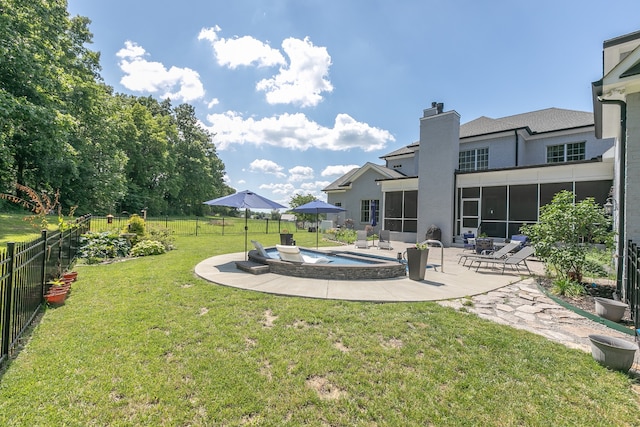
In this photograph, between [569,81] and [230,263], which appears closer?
[230,263]

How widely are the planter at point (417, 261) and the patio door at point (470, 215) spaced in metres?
10.0

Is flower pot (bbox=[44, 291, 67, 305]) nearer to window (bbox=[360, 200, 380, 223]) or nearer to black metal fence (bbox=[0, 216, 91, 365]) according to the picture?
black metal fence (bbox=[0, 216, 91, 365])

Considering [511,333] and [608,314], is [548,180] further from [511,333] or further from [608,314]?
[511,333]

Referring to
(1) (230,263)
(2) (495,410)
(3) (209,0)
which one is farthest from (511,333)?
(3) (209,0)

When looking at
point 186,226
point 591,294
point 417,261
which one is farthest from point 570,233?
point 186,226

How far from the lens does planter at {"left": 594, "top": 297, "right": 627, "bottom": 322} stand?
15.8 feet

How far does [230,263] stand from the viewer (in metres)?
9.27

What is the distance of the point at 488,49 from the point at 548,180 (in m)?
6.96

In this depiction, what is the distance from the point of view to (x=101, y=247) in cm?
963

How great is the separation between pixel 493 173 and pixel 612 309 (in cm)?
1181

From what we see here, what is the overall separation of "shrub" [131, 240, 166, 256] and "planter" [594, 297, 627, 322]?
43.1 ft

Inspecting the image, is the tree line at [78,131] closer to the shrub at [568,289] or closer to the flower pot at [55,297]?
the flower pot at [55,297]

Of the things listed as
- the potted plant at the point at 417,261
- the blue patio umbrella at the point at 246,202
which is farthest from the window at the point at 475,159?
the blue patio umbrella at the point at 246,202

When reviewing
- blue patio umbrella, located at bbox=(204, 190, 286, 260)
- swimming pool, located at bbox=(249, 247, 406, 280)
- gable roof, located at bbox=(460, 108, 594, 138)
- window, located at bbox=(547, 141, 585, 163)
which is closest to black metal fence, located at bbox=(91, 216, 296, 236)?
blue patio umbrella, located at bbox=(204, 190, 286, 260)
